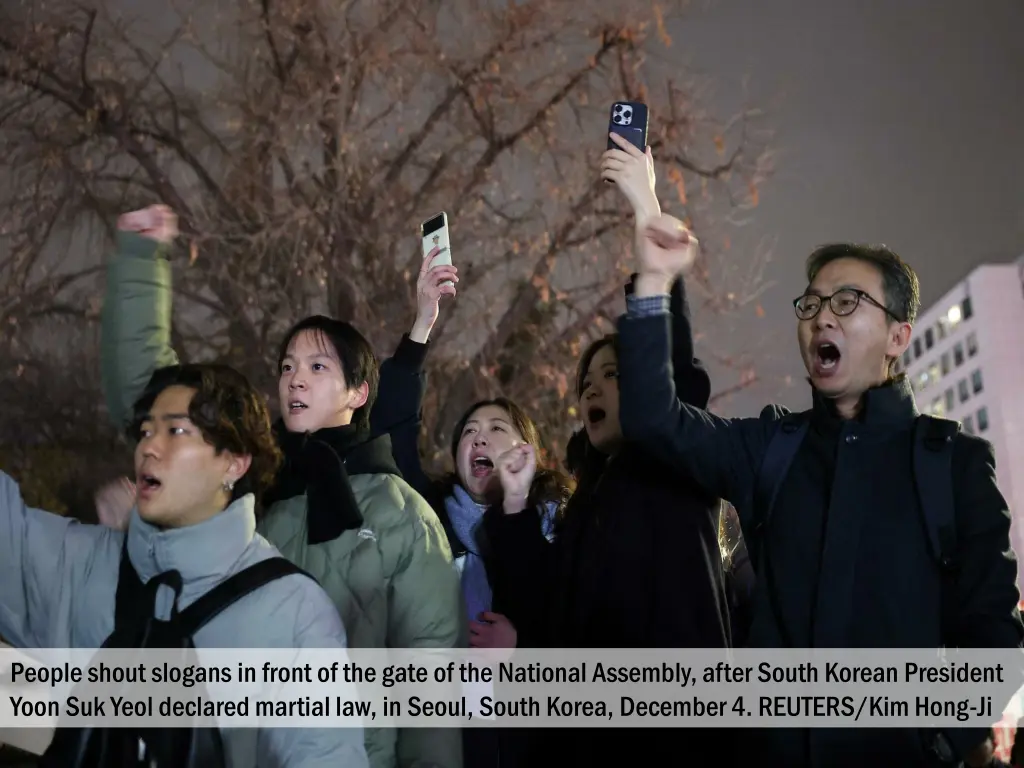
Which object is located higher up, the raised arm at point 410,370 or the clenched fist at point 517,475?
the raised arm at point 410,370

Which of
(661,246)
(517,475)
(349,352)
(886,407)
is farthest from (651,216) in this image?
(517,475)

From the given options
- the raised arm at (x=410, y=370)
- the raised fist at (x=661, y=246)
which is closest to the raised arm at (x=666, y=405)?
the raised fist at (x=661, y=246)

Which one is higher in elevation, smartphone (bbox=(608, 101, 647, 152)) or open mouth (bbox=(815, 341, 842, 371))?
smartphone (bbox=(608, 101, 647, 152))

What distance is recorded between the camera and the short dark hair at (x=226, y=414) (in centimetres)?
229

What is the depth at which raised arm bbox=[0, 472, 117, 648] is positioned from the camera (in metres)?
2.11

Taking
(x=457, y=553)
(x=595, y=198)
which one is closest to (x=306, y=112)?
(x=595, y=198)

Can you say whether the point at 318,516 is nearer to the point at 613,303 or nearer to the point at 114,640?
the point at 114,640

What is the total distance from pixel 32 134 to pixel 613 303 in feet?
16.5

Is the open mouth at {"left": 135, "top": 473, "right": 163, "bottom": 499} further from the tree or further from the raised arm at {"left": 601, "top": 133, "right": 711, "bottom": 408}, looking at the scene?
the tree

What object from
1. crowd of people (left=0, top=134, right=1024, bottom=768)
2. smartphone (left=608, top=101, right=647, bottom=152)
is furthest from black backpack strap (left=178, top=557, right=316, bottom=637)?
smartphone (left=608, top=101, right=647, bottom=152)

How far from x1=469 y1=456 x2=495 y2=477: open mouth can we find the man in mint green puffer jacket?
0.85m

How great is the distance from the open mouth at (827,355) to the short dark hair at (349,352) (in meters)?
1.31

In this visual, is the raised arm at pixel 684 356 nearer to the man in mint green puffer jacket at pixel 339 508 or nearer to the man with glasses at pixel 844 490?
→ the man with glasses at pixel 844 490

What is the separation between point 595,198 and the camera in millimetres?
8727
